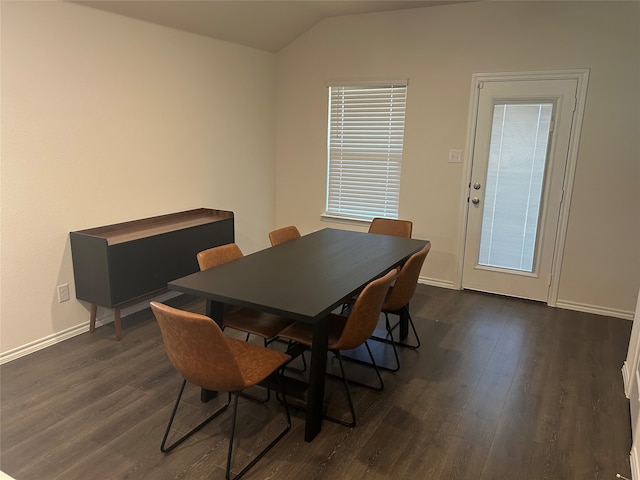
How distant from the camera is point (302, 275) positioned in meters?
2.48

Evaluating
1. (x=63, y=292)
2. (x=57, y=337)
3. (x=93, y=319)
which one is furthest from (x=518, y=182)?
(x=57, y=337)

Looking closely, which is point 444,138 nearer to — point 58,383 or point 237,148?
point 237,148

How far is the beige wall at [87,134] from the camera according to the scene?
112 inches

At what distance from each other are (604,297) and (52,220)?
175 inches

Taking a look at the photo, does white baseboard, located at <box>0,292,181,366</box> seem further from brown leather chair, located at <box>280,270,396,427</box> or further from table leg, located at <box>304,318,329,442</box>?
table leg, located at <box>304,318,329,442</box>

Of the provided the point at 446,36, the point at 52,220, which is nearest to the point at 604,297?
the point at 446,36

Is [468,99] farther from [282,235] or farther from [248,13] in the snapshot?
[282,235]

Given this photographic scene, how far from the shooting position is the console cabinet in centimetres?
312

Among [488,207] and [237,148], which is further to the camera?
[237,148]

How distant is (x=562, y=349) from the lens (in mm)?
3295

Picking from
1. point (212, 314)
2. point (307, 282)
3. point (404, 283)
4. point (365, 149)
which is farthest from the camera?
point (365, 149)

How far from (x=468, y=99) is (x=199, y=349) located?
11.3ft

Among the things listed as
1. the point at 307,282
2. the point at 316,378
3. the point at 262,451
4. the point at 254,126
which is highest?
the point at 254,126

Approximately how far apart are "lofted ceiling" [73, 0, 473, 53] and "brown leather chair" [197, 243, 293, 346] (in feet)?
6.43
